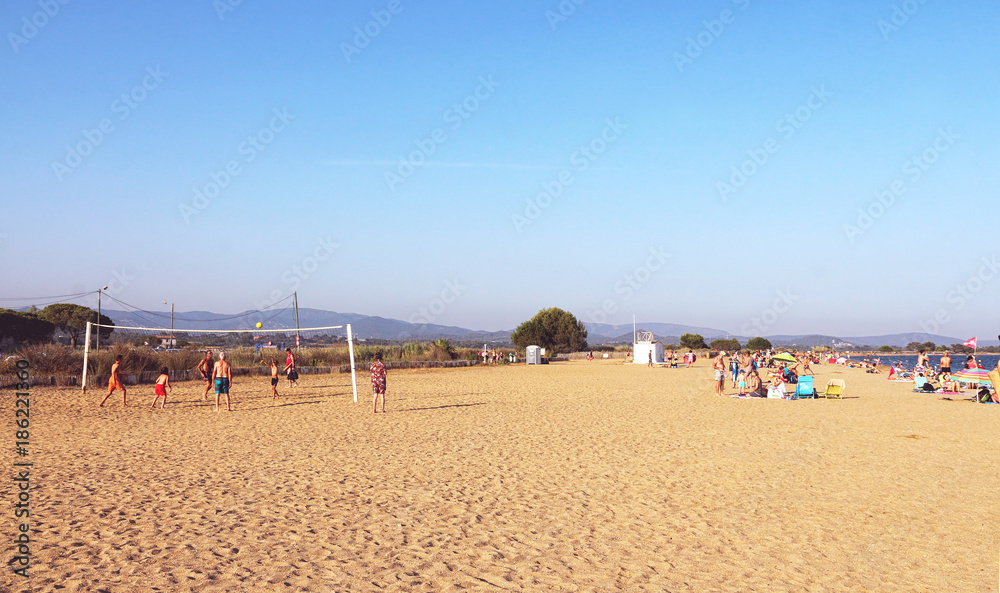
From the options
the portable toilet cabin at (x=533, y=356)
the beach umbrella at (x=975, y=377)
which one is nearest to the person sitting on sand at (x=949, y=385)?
the beach umbrella at (x=975, y=377)

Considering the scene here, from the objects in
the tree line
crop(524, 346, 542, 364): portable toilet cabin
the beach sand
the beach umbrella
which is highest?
the tree line

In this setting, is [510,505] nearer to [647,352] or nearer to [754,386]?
[754,386]

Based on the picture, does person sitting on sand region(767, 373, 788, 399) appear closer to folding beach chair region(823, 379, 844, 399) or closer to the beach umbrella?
folding beach chair region(823, 379, 844, 399)

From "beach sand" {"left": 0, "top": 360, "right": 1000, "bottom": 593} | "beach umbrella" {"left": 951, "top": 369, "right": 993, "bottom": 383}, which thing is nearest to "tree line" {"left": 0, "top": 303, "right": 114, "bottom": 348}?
"beach sand" {"left": 0, "top": 360, "right": 1000, "bottom": 593}

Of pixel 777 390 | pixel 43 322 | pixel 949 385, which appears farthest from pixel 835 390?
A: pixel 43 322

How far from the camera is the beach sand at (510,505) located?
458cm

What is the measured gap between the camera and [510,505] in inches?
253

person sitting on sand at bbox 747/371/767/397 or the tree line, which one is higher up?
the tree line

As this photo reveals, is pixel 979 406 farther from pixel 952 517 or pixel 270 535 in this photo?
pixel 270 535

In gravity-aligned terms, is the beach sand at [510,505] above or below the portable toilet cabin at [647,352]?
below

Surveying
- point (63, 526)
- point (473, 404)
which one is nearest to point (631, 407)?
point (473, 404)

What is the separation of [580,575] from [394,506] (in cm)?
236

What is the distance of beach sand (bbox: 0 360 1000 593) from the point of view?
4.58m

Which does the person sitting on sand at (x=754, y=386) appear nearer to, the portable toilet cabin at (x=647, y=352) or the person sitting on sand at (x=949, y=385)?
the person sitting on sand at (x=949, y=385)
